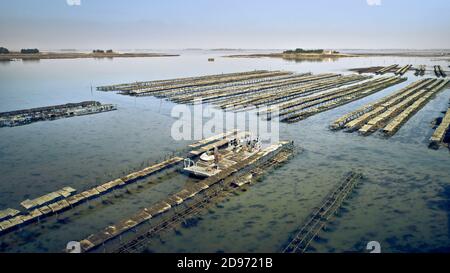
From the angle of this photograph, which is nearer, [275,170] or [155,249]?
[155,249]

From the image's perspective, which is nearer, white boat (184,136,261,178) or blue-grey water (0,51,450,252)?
blue-grey water (0,51,450,252)

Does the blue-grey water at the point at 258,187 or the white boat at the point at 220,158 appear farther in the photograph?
the white boat at the point at 220,158

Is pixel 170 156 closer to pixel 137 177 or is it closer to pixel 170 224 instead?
pixel 137 177

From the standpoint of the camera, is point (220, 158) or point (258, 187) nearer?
point (258, 187)

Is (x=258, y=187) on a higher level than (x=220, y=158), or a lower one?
lower
